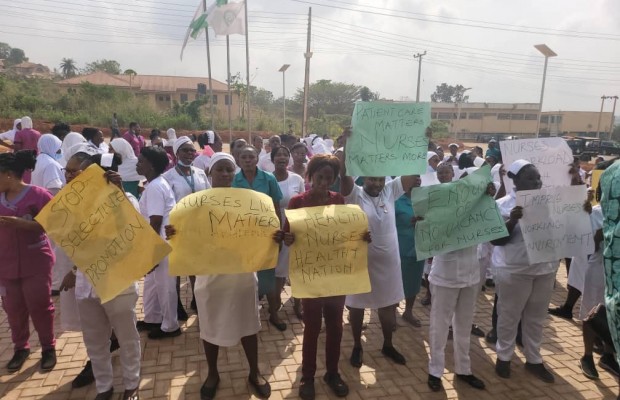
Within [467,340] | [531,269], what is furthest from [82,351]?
[531,269]

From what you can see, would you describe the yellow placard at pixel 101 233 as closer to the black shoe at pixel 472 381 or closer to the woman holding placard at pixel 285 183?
the woman holding placard at pixel 285 183

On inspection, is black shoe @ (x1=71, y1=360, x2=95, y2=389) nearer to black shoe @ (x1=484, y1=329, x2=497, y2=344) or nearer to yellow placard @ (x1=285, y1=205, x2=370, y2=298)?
yellow placard @ (x1=285, y1=205, x2=370, y2=298)

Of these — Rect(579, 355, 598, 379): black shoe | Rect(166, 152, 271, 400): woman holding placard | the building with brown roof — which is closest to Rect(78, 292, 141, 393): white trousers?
Rect(166, 152, 271, 400): woman holding placard

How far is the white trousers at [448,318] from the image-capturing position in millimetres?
3344

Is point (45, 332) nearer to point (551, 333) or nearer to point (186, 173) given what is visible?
point (186, 173)

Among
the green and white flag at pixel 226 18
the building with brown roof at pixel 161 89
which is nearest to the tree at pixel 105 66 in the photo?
the building with brown roof at pixel 161 89

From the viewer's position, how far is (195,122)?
1412 inches

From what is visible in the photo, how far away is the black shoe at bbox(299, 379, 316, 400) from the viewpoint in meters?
3.25

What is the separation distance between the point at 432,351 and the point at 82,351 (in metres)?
3.31

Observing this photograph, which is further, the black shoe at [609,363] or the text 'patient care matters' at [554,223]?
the black shoe at [609,363]

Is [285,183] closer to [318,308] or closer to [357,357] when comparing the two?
[318,308]

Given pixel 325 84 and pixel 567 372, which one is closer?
pixel 567 372

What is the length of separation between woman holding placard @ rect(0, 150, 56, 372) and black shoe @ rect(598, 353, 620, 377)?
5.19 metres

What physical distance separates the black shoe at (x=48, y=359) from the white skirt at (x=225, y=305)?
1613 millimetres
